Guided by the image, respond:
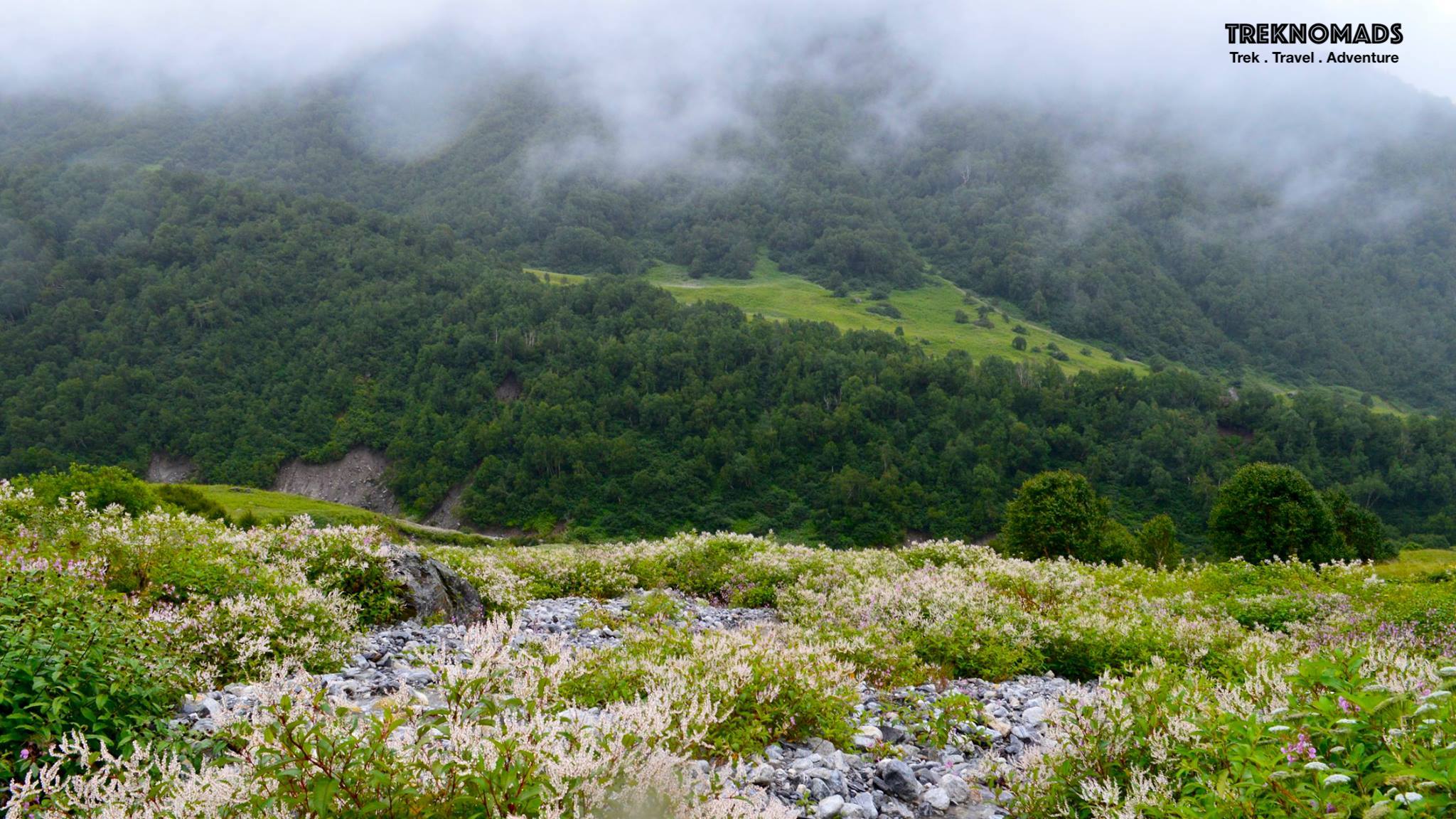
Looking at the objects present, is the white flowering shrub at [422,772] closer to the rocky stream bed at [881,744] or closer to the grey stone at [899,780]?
the rocky stream bed at [881,744]

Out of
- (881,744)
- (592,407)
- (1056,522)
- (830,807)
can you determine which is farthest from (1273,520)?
(592,407)

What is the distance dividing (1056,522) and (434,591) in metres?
33.0

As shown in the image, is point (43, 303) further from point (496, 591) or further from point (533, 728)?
point (533, 728)

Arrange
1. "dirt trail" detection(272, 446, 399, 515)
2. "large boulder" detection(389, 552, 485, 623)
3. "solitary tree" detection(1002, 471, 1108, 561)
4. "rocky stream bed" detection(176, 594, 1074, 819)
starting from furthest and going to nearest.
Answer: "dirt trail" detection(272, 446, 399, 515), "solitary tree" detection(1002, 471, 1108, 561), "large boulder" detection(389, 552, 485, 623), "rocky stream bed" detection(176, 594, 1074, 819)

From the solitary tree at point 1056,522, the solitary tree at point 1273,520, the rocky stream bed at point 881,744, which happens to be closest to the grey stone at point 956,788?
the rocky stream bed at point 881,744

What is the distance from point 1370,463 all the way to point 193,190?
798 feet

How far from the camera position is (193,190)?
17812 cm

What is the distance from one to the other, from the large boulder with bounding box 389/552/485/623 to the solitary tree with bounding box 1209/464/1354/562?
39241 mm

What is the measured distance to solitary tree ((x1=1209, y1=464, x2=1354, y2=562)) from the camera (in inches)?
1538

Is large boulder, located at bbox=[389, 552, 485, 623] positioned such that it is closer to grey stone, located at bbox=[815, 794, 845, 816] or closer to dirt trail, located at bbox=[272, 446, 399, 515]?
grey stone, located at bbox=[815, 794, 845, 816]

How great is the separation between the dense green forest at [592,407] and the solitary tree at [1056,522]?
6582cm

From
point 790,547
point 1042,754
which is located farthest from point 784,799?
point 790,547

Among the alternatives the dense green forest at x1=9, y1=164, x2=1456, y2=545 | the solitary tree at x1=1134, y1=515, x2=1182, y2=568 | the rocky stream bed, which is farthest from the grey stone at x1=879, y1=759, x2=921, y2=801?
the dense green forest at x1=9, y1=164, x2=1456, y2=545

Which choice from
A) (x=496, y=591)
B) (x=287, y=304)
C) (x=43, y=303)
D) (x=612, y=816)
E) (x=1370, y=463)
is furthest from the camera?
(x=287, y=304)
